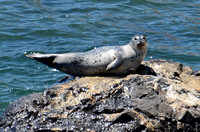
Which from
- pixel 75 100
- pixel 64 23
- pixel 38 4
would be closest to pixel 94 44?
pixel 64 23

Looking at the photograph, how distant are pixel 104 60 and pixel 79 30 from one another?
18.3 feet

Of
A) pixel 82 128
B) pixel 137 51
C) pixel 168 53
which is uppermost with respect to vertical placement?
pixel 137 51

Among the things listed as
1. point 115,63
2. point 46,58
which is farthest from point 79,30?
point 115,63

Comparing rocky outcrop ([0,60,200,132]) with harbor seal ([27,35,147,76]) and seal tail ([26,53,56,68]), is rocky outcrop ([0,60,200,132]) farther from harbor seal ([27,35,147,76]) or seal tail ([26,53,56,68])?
seal tail ([26,53,56,68])

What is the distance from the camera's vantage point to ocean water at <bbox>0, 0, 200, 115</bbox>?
29.2 feet

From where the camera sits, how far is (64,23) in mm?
11906

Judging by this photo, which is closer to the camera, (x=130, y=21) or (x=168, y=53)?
(x=168, y=53)

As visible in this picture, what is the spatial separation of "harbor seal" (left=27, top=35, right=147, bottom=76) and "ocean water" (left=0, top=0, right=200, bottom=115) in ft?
5.83

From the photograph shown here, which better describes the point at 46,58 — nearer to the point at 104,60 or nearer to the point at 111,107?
A: the point at 104,60

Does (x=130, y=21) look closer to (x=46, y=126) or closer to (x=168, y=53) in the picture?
(x=168, y=53)

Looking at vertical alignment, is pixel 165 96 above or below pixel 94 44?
above

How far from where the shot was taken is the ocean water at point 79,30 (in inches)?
350

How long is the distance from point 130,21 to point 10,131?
25.7 ft

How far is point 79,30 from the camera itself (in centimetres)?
1147
